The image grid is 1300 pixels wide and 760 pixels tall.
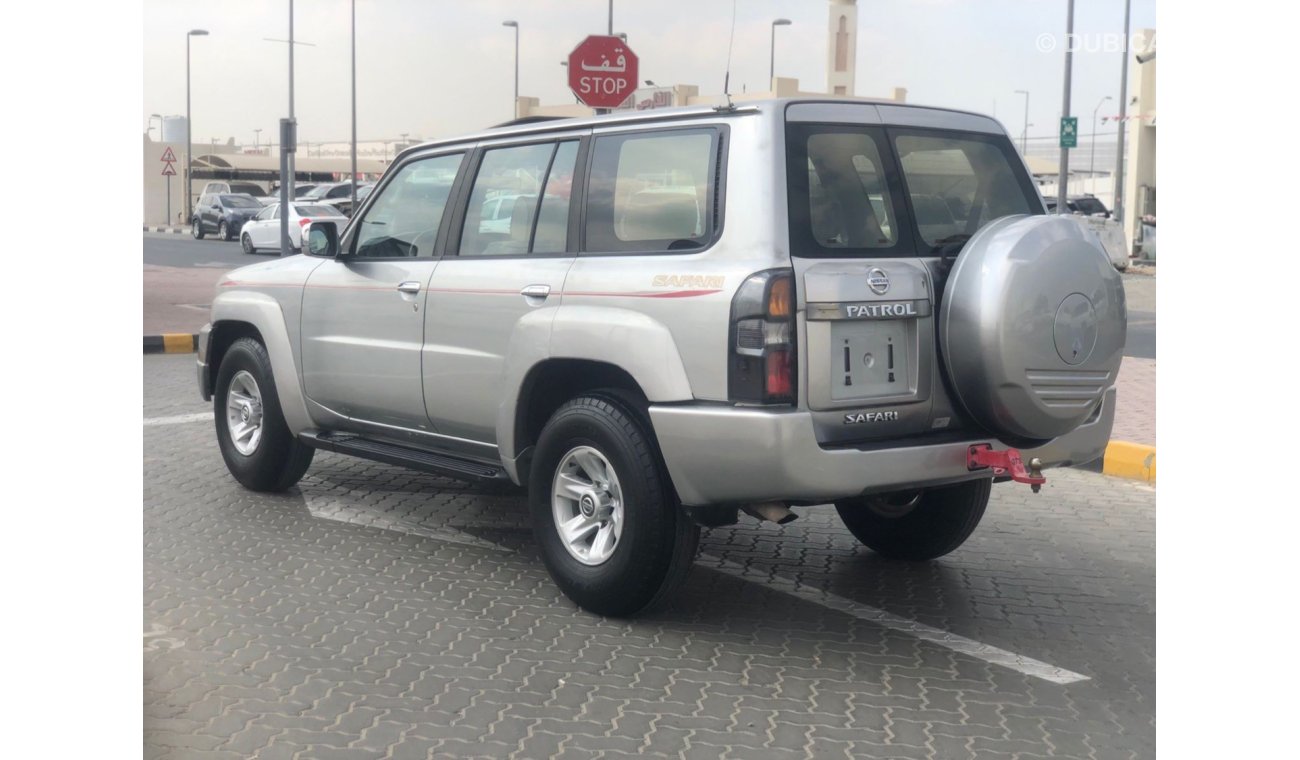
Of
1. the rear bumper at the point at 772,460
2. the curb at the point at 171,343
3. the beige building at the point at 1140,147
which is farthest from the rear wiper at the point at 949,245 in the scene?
the beige building at the point at 1140,147

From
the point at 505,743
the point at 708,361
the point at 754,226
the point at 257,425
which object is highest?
the point at 754,226

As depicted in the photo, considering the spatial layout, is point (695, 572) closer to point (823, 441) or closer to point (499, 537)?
point (499, 537)

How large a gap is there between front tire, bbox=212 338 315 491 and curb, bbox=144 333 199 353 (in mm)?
7465

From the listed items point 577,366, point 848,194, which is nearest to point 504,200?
point 577,366

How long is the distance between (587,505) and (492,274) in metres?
1.08

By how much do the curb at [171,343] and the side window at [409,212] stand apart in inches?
344

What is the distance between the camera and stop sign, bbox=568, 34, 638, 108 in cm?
1310

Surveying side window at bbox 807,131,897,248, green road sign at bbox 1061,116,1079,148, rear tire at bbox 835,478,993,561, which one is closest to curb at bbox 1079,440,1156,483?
rear tire at bbox 835,478,993,561

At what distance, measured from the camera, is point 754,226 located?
4.63m

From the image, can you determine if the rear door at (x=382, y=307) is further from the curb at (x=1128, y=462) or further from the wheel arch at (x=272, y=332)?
the curb at (x=1128, y=462)

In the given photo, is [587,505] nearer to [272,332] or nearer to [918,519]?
[918,519]
